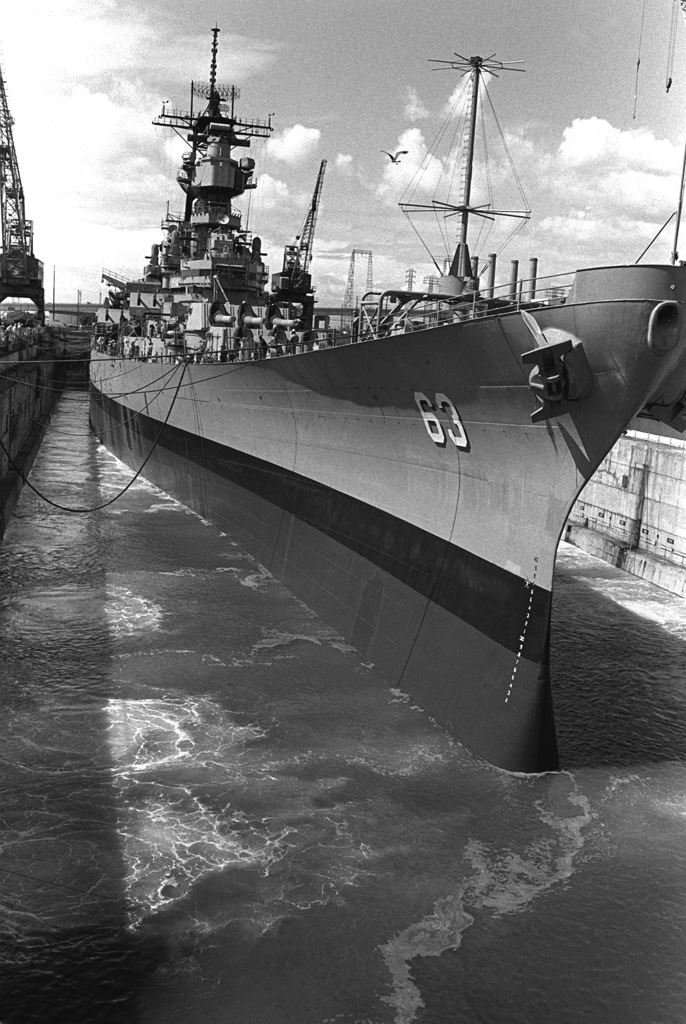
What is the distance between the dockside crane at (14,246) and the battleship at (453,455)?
49.1m

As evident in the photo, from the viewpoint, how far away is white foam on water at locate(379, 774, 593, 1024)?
18.7ft

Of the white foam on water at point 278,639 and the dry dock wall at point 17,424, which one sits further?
the dry dock wall at point 17,424

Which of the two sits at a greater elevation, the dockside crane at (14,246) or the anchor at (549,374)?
the dockside crane at (14,246)

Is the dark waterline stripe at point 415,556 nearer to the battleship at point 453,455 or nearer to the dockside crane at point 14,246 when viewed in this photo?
the battleship at point 453,455

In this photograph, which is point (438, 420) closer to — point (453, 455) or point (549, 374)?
point (453, 455)

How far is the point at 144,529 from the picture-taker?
18609 mm

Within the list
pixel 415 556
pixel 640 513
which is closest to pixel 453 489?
pixel 415 556

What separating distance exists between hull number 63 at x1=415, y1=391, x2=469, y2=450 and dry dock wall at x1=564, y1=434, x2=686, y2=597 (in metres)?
9.34

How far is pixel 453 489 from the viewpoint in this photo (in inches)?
374

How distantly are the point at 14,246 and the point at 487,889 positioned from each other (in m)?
64.7

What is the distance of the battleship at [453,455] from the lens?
24.4 ft

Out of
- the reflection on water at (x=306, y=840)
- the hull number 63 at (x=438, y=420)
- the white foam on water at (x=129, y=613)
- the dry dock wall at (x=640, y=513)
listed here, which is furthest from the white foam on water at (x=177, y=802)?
the dry dock wall at (x=640, y=513)

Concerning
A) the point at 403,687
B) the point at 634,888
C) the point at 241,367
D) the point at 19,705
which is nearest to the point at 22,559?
the point at 241,367

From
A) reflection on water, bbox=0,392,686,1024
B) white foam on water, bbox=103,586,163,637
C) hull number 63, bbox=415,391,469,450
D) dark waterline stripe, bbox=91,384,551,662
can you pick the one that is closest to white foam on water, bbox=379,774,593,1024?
reflection on water, bbox=0,392,686,1024
